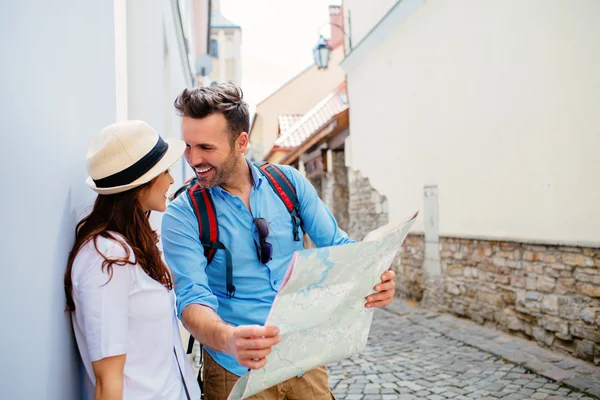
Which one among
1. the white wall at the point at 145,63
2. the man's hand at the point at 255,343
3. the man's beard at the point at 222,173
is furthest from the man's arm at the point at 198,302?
the white wall at the point at 145,63

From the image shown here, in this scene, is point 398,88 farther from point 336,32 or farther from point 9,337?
point 336,32

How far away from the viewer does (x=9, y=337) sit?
1.04m

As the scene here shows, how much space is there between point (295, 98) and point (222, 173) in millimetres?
24541

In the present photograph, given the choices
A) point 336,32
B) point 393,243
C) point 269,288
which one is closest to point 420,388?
point 269,288

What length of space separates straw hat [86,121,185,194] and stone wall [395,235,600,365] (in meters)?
4.21

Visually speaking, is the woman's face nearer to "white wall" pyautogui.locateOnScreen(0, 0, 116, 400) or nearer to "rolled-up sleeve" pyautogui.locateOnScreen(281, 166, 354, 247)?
"white wall" pyautogui.locateOnScreen(0, 0, 116, 400)

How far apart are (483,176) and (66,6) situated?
216 inches

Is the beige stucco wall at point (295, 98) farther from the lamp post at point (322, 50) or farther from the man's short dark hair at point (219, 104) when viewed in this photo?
the man's short dark hair at point (219, 104)

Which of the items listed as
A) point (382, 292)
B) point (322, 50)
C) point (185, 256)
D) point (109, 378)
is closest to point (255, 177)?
point (185, 256)

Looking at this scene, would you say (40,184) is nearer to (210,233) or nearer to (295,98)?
(210,233)

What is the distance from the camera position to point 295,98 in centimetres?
2594

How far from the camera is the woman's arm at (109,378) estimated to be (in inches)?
51.7

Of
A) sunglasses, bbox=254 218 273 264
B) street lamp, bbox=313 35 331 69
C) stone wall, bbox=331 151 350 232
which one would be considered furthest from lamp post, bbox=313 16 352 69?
sunglasses, bbox=254 218 273 264

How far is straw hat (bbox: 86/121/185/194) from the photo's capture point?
Result: 1.50 meters
